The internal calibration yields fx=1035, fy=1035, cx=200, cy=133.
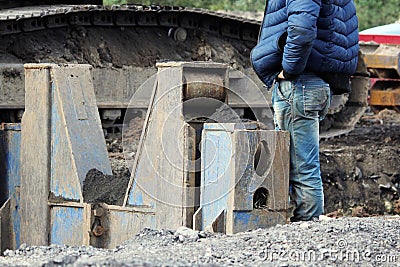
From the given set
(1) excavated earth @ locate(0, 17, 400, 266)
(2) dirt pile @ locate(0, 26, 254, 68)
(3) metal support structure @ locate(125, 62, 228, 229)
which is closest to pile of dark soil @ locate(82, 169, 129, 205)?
(1) excavated earth @ locate(0, 17, 400, 266)

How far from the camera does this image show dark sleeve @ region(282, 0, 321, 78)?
6.65 m

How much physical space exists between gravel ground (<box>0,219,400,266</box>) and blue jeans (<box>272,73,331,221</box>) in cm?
83

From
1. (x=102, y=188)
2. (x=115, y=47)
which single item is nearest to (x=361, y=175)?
(x=115, y=47)

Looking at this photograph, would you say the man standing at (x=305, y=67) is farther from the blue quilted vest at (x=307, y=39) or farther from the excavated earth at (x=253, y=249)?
the excavated earth at (x=253, y=249)

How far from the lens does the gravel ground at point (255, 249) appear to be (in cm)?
493

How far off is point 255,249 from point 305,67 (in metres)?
2.05

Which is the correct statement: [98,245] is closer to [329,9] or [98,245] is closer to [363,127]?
[329,9]

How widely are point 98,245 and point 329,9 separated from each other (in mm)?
2210

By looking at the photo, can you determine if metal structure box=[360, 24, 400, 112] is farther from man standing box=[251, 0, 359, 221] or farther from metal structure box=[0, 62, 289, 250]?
metal structure box=[0, 62, 289, 250]

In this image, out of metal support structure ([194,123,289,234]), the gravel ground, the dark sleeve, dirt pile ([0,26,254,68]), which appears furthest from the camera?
dirt pile ([0,26,254,68])

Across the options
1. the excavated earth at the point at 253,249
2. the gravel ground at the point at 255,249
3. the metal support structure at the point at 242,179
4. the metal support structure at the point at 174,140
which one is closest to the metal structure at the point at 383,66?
the excavated earth at the point at 253,249

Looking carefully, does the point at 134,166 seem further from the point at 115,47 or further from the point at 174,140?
the point at 115,47

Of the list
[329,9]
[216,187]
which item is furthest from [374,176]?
[216,187]

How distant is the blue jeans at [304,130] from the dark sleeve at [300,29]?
25 cm
